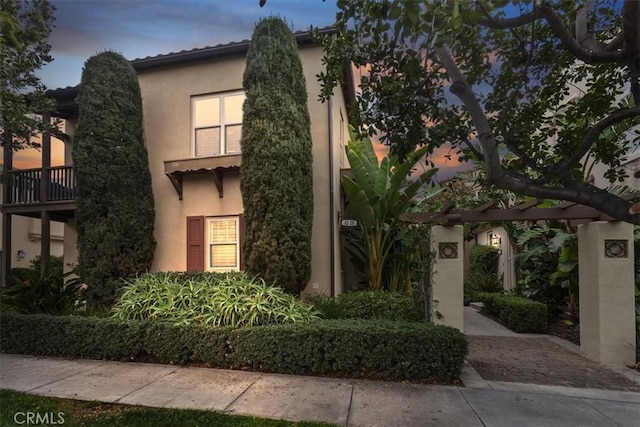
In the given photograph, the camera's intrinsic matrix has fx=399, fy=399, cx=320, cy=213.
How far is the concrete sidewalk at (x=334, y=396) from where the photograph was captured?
4.63m

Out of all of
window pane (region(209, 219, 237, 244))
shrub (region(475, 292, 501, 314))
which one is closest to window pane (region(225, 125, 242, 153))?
window pane (region(209, 219, 237, 244))

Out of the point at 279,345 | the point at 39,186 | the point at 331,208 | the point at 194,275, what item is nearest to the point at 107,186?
the point at 194,275

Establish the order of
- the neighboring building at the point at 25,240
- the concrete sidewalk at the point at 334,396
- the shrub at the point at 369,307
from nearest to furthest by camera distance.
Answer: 1. the concrete sidewalk at the point at 334,396
2. the shrub at the point at 369,307
3. the neighboring building at the point at 25,240

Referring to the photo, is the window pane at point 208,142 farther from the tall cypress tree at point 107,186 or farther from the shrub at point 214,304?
the shrub at point 214,304

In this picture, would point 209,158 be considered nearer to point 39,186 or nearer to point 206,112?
point 206,112

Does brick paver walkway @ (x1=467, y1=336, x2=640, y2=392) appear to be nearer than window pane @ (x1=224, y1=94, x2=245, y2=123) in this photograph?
Yes

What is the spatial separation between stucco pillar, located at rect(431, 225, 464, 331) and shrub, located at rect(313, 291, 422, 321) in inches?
21.6

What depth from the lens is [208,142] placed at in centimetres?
1082

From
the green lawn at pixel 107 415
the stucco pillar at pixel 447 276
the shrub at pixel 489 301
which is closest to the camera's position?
the green lawn at pixel 107 415

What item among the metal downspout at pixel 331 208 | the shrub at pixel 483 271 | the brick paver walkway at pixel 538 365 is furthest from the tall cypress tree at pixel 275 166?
the shrub at pixel 483 271

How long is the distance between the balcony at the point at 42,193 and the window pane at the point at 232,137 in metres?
4.75

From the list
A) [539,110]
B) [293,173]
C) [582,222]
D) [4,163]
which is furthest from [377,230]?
[4,163]

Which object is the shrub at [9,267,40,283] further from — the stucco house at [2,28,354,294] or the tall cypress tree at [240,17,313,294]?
the tall cypress tree at [240,17,313,294]

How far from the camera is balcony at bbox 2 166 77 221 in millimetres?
11719
